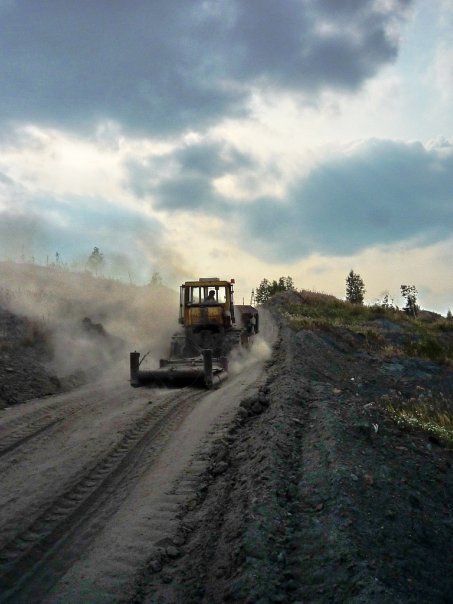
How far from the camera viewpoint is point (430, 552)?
4484 mm

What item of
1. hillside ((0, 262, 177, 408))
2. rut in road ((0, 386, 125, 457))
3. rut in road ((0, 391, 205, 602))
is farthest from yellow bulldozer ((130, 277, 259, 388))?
rut in road ((0, 391, 205, 602))

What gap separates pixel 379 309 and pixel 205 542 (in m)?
36.7

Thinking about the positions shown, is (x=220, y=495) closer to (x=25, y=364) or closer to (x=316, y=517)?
(x=316, y=517)

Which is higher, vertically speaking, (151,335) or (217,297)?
(217,297)

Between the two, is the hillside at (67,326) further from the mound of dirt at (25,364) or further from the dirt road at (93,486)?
the dirt road at (93,486)

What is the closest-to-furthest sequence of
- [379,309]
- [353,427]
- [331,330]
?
[353,427] → [331,330] → [379,309]

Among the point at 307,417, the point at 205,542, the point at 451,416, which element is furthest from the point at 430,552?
the point at 451,416

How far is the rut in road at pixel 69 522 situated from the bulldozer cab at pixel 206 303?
9.72 m

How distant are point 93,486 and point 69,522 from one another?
950 millimetres

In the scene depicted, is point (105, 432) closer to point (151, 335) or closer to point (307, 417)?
point (307, 417)

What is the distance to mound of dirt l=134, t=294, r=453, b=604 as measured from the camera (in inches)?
154

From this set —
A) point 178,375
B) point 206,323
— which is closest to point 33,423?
point 178,375

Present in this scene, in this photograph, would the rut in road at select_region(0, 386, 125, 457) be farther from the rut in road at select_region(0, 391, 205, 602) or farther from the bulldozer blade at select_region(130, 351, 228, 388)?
the bulldozer blade at select_region(130, 351, 228, 388)

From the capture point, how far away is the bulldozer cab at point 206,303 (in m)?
18.2
